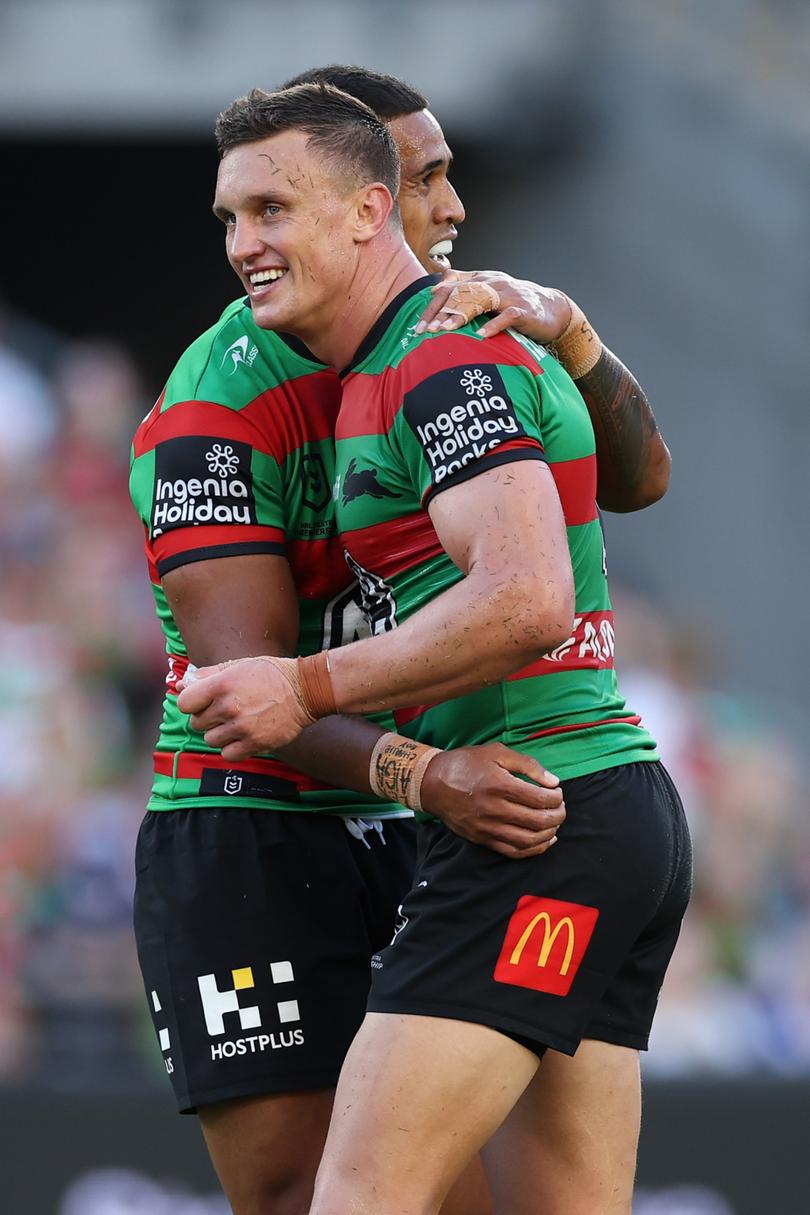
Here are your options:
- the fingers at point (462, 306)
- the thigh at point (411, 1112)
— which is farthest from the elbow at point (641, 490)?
the thigh at point (411, 1112)

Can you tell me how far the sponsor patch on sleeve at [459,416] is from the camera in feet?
9.65

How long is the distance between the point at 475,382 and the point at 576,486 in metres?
0.31

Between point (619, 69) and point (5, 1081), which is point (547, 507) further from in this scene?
point (619, 69)

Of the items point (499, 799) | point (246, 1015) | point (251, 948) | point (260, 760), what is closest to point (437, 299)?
point (499, 799)

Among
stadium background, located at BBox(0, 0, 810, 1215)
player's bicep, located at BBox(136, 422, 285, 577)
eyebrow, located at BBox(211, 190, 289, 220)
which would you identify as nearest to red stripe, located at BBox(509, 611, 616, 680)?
player's bicep, located at BBox(136, 422, 285, 577)

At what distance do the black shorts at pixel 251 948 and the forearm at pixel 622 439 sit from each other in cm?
92

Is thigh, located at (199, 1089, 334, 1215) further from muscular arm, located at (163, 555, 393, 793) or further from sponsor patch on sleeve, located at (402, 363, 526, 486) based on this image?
sponsor patch on sleeve, located at (402, 363, 526, 486)

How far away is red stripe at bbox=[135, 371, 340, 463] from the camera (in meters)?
3.46

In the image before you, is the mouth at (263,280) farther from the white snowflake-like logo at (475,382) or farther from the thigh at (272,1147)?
the thigh at (272,1147)

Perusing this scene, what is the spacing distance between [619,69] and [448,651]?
7610mm

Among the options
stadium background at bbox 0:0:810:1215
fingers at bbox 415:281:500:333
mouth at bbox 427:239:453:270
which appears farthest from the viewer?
stadium background at bbox 0:0:810:1215

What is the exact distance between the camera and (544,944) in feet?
10.00

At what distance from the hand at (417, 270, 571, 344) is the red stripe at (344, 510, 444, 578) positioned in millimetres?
334

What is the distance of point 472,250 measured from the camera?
9953mm
